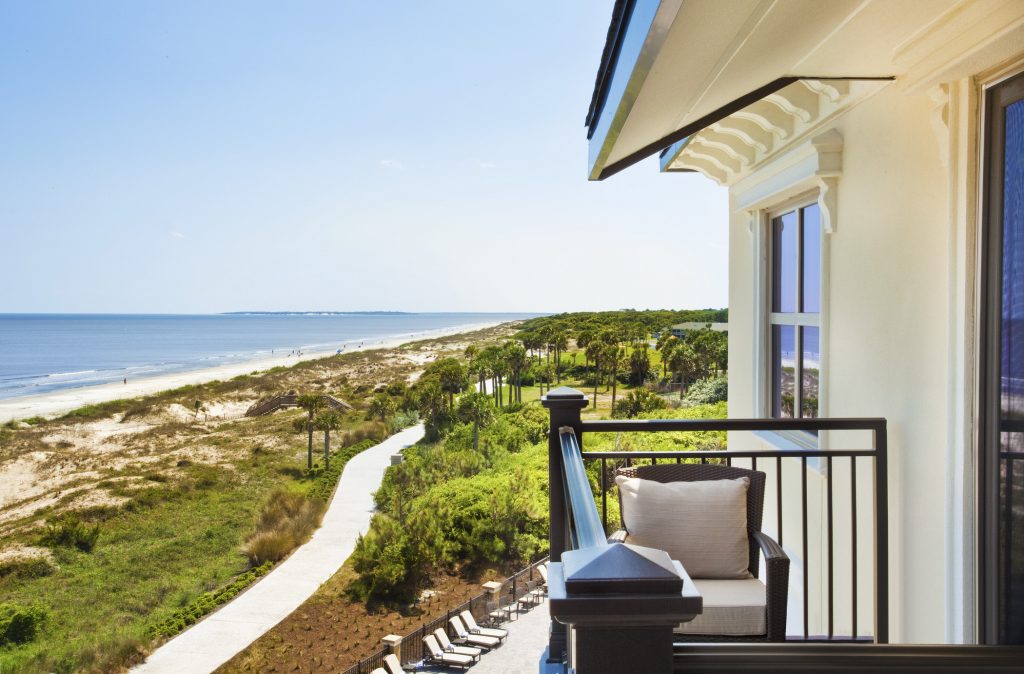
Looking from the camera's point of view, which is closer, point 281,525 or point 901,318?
point 901,318

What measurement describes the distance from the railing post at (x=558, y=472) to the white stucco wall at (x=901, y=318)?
44.2 inches

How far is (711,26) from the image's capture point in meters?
1.51

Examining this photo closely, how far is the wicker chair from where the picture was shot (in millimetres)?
2252

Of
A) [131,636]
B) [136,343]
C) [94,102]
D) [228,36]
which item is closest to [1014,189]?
[131,636]

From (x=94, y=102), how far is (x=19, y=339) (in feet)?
164

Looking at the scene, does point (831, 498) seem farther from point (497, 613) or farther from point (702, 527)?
point (497, 613)

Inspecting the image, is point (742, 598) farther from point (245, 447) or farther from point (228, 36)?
point (228, 36)

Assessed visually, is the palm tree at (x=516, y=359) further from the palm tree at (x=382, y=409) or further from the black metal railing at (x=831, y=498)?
the black metal railing at (x=831, y=498)

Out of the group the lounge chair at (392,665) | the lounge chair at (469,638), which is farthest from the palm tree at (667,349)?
the lounge chair at (392,665)

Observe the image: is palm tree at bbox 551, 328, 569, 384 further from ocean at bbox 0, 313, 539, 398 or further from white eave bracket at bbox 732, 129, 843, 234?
white eave bracket at bbox 732, 129, 843, 234

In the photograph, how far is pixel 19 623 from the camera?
14734mm

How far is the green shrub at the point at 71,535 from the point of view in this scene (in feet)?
65.8

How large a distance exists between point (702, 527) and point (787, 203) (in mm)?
1968

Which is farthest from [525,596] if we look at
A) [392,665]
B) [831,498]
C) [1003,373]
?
[1003,373]
